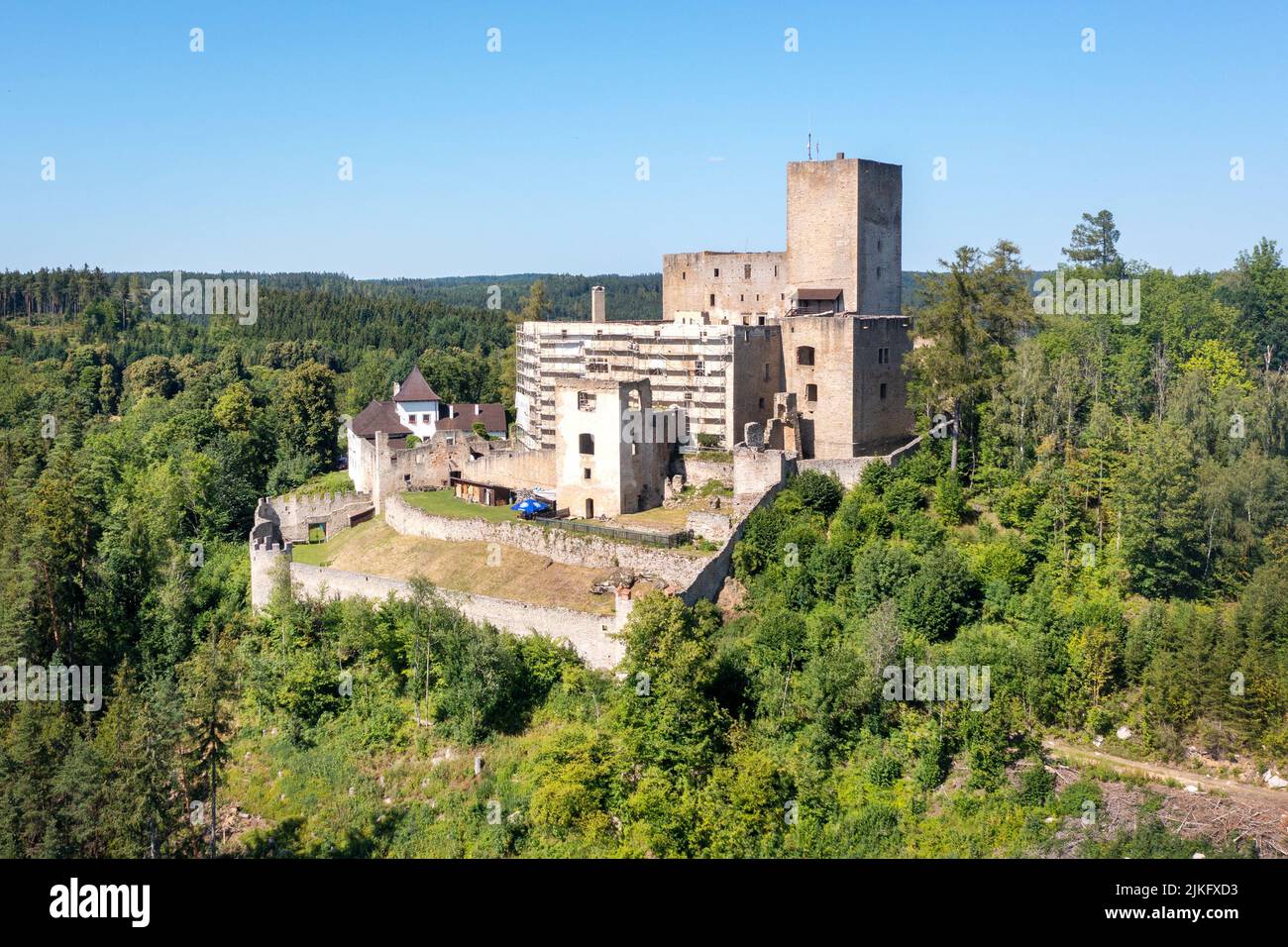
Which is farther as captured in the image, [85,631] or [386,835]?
[85,631]

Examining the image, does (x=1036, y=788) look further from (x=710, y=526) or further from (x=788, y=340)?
(x=788, y=340)

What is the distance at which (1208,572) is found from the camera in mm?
30547

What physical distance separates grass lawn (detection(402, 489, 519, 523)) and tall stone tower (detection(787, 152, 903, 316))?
47.3 ft

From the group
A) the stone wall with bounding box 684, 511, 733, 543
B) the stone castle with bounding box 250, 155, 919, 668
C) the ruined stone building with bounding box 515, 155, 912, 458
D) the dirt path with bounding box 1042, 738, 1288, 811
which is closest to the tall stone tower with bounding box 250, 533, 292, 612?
the stone castle with bounding box 250, 155, 919, 668

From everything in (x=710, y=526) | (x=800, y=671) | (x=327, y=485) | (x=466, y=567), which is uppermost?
(x=327, y=485)

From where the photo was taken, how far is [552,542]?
118 feet

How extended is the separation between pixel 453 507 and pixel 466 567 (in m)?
4.70

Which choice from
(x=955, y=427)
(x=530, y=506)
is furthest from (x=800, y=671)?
(x=530, y=506)

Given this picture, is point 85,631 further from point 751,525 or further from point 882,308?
point 882,308

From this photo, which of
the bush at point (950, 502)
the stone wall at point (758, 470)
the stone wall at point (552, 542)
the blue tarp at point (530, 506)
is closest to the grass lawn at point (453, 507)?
the blue tarp at point (530, 506)

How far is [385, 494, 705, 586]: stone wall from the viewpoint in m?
33.0

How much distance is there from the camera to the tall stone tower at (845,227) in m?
43.1
